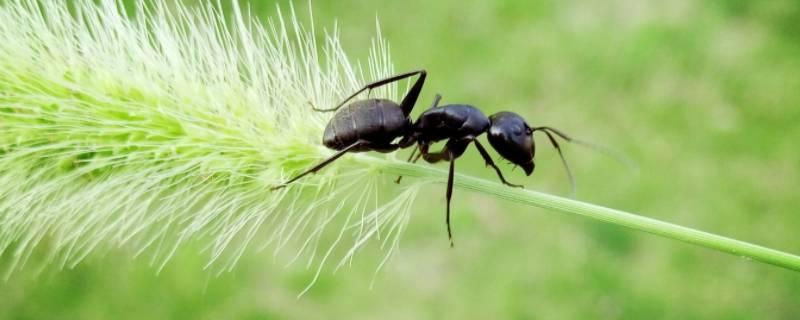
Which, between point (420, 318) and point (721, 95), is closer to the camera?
point (420, 318)

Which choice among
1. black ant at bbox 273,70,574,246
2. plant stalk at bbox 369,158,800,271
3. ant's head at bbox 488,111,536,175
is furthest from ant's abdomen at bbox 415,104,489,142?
plant stalk at bbox 369,158,800,271

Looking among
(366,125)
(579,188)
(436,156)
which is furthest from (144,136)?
(579,188)

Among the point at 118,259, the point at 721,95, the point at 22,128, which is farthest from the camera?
the point at 721,95

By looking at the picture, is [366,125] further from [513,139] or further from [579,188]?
[579,188]

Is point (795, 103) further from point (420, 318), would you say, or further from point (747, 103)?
point (420, 318)

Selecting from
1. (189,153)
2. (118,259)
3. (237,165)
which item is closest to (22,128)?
(189,153)

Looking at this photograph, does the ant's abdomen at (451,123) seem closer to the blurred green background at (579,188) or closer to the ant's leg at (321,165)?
the ant's leg at (321,165)
